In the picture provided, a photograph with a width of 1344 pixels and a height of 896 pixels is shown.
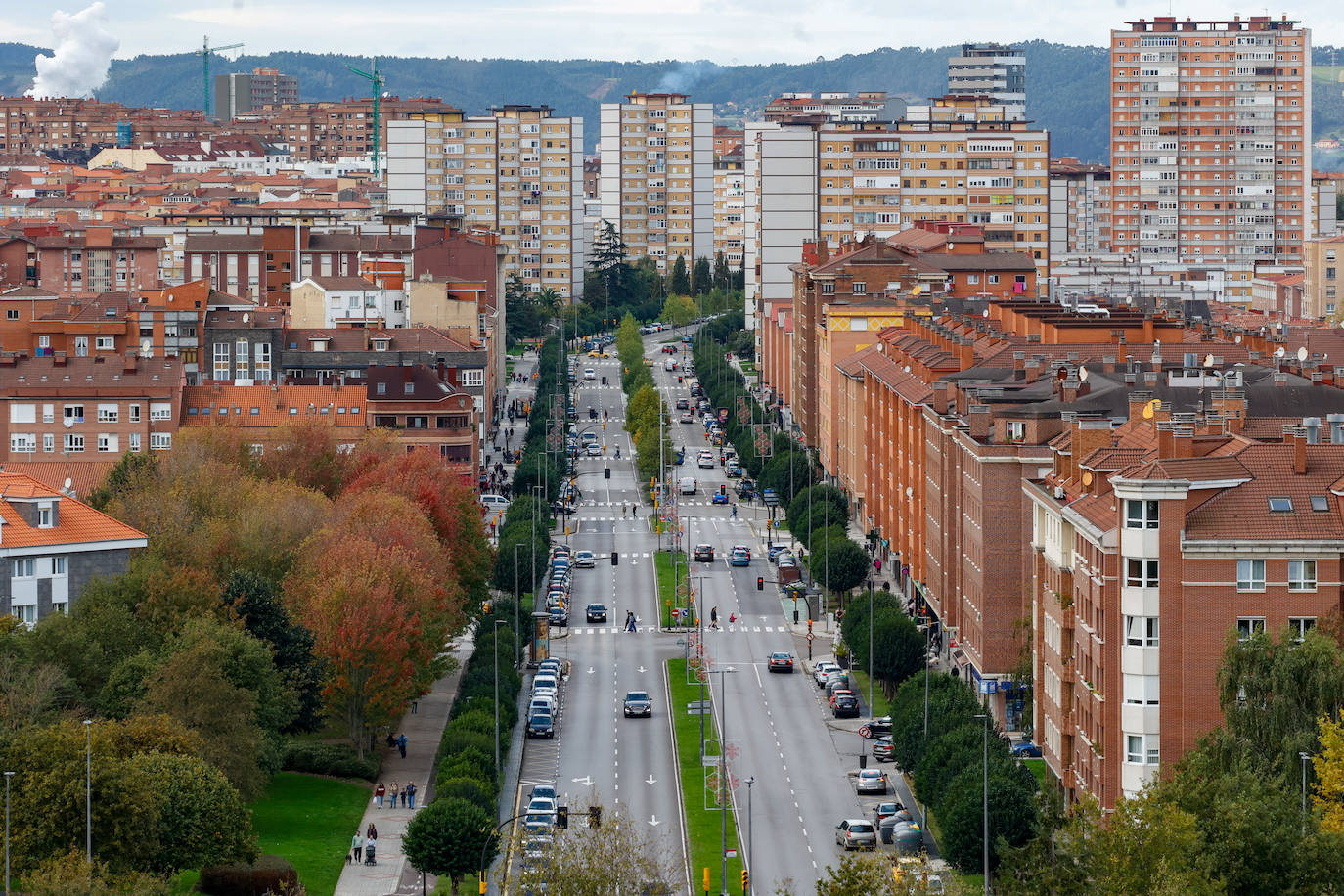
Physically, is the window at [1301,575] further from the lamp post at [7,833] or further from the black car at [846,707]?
the lamp post at [7,833]

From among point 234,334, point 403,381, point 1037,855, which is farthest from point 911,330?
point 1037,855

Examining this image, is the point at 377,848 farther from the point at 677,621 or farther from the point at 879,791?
the point at 677,621

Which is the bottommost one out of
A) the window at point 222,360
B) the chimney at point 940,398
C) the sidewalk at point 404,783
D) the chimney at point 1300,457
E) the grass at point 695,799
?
the sidewalk at point 404,783

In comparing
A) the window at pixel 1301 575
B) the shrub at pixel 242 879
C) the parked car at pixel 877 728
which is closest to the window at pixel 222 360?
the parked car at pixel 877 728

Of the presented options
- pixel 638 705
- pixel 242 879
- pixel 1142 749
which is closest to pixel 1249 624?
pixel 1142 749

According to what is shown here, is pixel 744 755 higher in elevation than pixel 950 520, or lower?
lower
